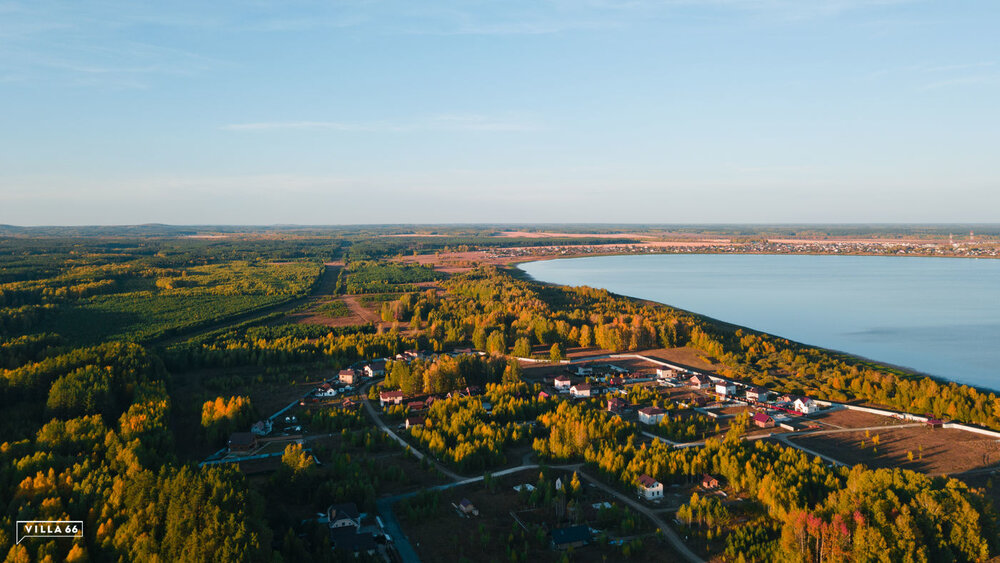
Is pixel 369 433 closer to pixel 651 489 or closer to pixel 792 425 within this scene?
pixel 651 489

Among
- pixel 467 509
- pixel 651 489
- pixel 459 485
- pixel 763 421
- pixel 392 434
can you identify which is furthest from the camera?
pixel 763 421

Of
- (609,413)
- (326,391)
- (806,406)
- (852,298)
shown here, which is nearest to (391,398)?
(326,391)

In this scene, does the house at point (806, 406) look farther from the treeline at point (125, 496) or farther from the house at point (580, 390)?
the treeline at point (125, 496)

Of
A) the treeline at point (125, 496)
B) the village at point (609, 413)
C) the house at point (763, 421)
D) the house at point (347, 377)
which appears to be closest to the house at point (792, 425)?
the village at point (609, 413)

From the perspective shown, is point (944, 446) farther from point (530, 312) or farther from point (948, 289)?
point (948, 289)

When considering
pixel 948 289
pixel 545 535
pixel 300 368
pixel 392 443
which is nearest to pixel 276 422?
pixel 392 443

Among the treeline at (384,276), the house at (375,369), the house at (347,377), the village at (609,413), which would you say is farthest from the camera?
the treeline at (384,276)

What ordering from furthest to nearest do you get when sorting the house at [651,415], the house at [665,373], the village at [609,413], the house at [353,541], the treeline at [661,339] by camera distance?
the house at [665,373]
the treeline at [661,339]
the house at [651,415]
the village at [609,413]
the house at [353,541]

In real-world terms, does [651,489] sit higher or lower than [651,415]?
lower
